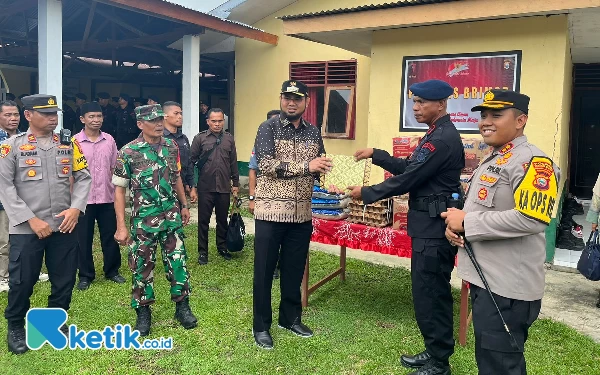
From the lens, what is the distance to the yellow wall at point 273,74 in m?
9.41

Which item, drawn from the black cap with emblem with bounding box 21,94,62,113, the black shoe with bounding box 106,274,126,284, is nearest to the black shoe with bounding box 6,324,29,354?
the black shoe with bounding box 106,274,126,284

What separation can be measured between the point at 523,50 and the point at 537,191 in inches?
176

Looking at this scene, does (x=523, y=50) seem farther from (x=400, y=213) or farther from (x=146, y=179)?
(x=146, y=179)

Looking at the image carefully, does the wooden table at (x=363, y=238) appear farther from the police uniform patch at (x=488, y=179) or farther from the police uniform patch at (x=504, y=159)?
the police uniform patch at (x=504, y=159)

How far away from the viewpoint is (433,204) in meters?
3.15

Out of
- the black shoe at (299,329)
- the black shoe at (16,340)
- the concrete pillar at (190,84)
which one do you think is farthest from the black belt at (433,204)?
the concrete pillar at (190,84)

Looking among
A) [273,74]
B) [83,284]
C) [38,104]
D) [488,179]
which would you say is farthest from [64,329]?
[273,74]

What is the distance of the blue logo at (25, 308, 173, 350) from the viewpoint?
3.63 m

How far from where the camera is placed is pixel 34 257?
11.6 ft

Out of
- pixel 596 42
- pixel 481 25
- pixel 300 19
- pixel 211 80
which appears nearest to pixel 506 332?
pixel 481 25

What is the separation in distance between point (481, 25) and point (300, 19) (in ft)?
8.15

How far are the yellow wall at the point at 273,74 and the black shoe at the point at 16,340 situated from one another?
22.9ft

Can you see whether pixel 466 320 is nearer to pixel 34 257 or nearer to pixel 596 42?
pixel 34 257

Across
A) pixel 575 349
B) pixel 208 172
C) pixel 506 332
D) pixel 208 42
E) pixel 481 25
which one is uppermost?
pixel 208 42
